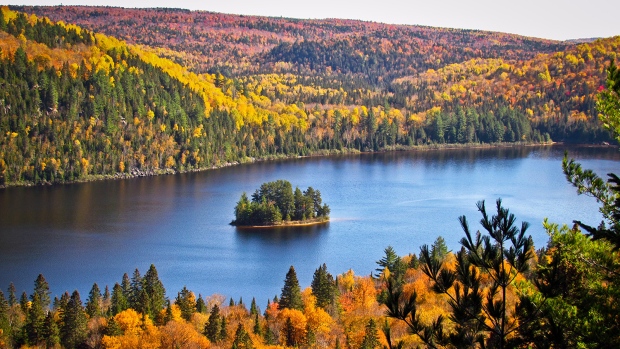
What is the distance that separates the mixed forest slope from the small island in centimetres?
2782

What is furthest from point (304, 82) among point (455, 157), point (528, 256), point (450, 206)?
point (528, 256)

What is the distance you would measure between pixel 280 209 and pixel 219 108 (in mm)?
52935

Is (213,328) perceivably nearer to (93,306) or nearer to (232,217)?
(93,306)

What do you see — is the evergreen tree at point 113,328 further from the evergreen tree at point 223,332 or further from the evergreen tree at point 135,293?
the evergreen tree at point 223,332

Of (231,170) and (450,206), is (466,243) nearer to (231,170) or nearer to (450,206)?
(450,206)

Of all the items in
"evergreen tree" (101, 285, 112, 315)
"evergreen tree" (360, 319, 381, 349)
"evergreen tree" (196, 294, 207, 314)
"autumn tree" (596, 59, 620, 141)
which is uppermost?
"autumn tree" (596, 59, 620, 141)

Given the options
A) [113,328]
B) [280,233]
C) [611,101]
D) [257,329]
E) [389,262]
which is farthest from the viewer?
[280,233]

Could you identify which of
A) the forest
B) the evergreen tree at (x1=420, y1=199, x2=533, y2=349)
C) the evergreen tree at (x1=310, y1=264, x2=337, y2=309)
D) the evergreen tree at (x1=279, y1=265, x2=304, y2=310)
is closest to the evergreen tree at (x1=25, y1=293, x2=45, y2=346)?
the forest

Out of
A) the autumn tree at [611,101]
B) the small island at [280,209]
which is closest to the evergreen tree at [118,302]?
the small island at [280,209]

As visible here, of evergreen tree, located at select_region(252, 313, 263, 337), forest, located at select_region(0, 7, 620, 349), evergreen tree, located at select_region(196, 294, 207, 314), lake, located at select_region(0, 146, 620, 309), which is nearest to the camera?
forest, located at select_region(0, 7, 620, 349)

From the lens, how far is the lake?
40.8 metres

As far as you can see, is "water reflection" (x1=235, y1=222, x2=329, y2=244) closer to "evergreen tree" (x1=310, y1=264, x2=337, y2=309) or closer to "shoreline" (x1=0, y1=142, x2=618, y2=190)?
"evergreen tree" (x1=310, y1=264, x2=337, y2=309)

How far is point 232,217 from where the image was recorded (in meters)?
56.7

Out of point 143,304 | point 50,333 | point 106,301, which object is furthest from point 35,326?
point 106,301
